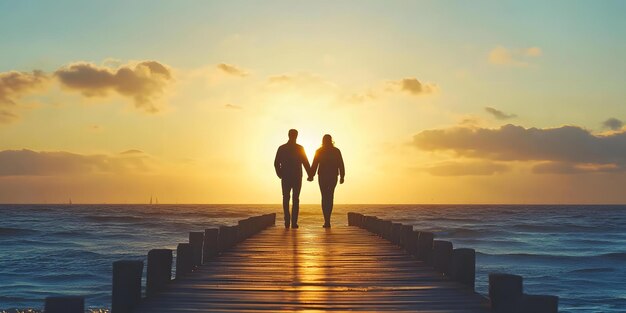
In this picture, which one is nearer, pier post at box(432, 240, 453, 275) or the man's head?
pier post at box(432, 240, 453, 275)

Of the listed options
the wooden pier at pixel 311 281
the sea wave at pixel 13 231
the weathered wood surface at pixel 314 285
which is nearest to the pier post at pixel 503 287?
the wooden pier at pixel 311 281

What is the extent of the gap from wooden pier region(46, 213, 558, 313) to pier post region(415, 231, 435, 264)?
17 mm

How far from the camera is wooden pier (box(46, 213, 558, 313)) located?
761 cm

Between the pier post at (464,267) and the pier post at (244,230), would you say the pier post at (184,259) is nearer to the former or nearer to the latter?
the pier post at (464,267)

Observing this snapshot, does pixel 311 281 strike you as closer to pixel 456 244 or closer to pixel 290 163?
pixel 290 163

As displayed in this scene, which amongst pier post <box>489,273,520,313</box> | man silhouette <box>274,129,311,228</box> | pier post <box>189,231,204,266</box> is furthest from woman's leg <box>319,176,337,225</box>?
pier post <box>489,273,520,313</box>

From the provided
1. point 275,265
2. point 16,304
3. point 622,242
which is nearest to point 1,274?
point 16,304

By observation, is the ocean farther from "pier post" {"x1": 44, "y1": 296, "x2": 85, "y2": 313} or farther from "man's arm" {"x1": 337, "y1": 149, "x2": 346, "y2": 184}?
"pier post" {"x1": 44, "y1": 296, "x2": 85, "y2": 313}

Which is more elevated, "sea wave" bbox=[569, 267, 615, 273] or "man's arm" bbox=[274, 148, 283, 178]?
"man's arm" bbox=[274, 148, 283, 178]

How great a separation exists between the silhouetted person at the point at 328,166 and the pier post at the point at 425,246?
7.97 meters

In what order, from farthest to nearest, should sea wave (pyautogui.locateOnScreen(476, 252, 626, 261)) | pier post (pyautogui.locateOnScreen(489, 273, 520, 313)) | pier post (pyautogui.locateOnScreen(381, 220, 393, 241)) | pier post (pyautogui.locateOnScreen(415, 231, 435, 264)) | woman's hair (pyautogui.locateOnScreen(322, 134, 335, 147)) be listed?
sea wave (pyautogui.locateOnScreen(476, 252, 626, 261)), woman's hair (pyautogui.locateOnScreen(322, 134, 335, 147)), pier post (pyautogui.locateOnScreen(381, 220, 393, 241)), pier post (pyautogui.locateOnScreen(415, 231, 435, 264)), pier post (pyautogui.locateOnScreen(489, 273, 520, 313))

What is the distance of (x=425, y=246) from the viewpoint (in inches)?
493

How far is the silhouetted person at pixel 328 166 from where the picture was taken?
2059cm

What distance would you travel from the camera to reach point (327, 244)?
1638cm
